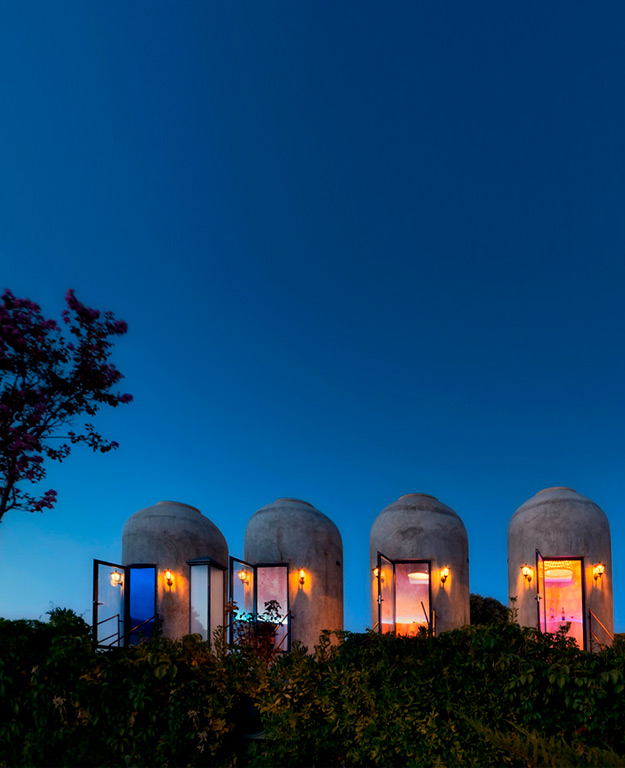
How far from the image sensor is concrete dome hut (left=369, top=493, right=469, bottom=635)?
18.7 meters

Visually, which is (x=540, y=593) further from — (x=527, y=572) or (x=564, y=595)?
(x=564, y=595)

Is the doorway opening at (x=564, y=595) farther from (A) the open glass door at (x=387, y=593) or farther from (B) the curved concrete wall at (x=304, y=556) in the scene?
(B) the curved concrete wall at (x=304, y=556)

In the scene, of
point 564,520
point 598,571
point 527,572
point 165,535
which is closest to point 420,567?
point 527,572

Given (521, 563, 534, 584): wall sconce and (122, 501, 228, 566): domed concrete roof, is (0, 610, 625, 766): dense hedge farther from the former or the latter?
(521, 563, 534, 584): wall sconce

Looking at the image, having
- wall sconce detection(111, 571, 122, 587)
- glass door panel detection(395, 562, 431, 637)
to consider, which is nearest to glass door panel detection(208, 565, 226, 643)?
wall sconce detection(111, 571, 122, 587)

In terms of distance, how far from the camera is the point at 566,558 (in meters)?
18.0

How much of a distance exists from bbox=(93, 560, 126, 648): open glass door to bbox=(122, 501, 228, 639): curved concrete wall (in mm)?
927

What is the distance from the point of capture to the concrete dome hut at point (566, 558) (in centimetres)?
1789

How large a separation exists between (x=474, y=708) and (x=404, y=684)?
0.74m

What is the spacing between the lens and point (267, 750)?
7828 millimetres

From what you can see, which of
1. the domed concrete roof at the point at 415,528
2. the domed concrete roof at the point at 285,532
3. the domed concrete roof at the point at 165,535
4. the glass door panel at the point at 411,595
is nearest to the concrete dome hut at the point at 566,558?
the domed concrete roof at the point at 415,528

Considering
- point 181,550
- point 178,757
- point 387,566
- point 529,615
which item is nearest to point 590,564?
point 529,615

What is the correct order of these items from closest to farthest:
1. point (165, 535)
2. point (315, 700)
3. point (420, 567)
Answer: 1. point (315, 700)
2. point (420, 567)
3. point (165, 535)

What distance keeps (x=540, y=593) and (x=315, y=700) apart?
36.5 feet
